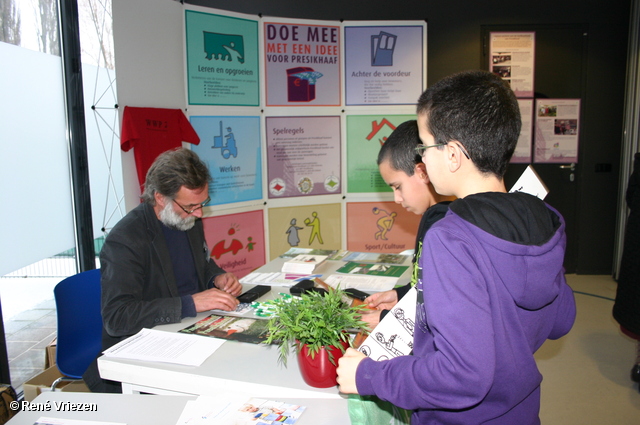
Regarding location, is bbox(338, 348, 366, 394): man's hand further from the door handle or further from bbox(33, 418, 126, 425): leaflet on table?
the door handle

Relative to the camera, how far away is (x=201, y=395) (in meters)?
1.34

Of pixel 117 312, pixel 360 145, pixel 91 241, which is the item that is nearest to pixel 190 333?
pixel 117 312

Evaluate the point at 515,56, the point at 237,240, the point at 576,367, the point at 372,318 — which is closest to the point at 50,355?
the point at 237,240

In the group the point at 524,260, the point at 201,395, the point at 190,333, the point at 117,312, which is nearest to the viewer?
the point at 524,260

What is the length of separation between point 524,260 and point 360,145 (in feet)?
12.1

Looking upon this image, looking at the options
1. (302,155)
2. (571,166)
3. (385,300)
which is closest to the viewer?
(385,300)

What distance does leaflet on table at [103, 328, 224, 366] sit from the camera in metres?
1.47

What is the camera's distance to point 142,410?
50.1 inches

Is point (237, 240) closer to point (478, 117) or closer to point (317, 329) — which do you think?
point (317, 329)

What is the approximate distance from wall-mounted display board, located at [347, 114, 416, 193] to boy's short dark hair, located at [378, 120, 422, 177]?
2.75m

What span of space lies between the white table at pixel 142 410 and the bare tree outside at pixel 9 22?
2078 mm

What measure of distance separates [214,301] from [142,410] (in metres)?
0.61

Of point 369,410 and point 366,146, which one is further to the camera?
point 366,146

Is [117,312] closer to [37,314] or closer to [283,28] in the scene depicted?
[37,314]
